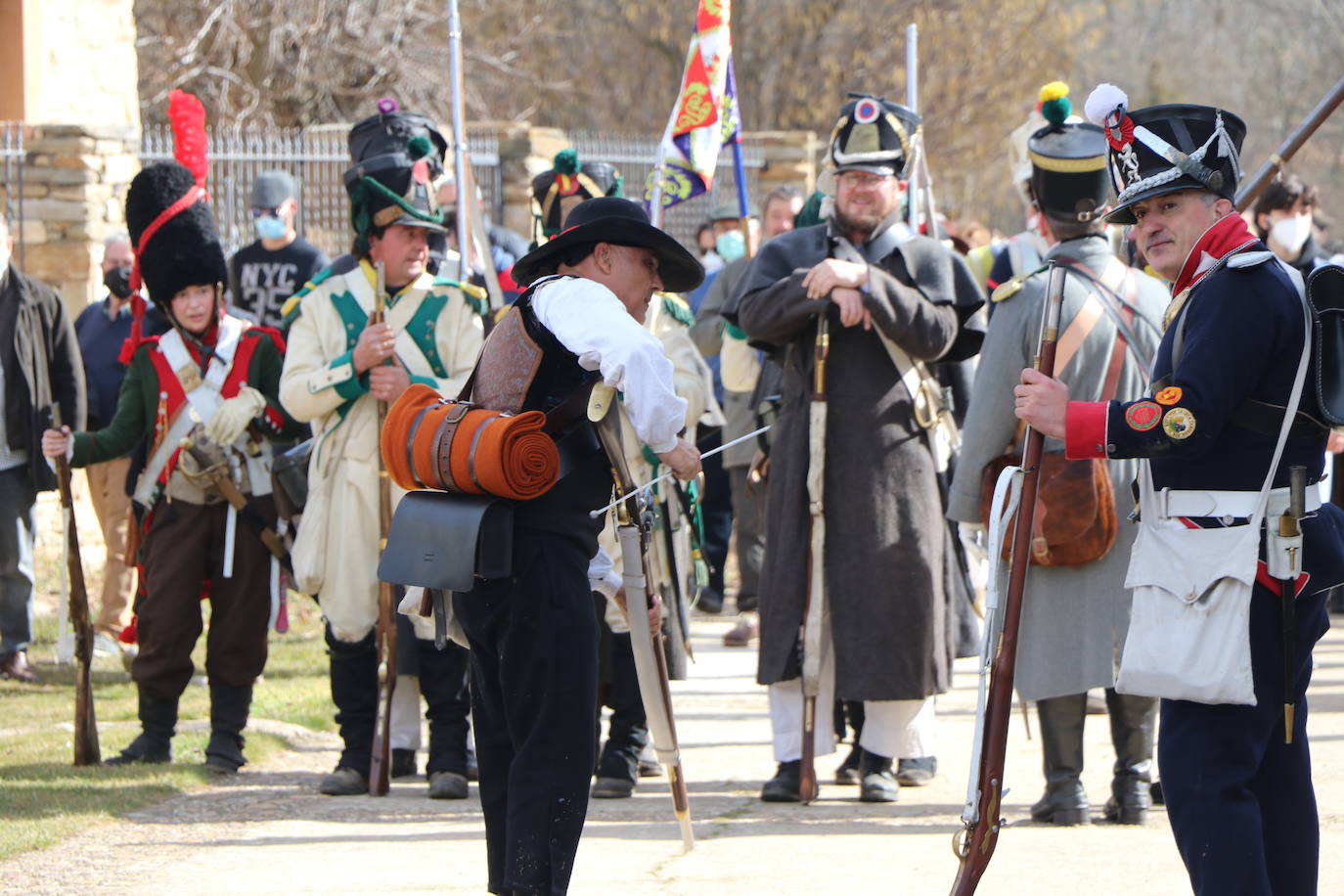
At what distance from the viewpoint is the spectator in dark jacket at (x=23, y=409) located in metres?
8.35

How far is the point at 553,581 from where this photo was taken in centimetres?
439

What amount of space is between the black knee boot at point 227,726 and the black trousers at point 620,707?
136cm

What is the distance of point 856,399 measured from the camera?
625 cm

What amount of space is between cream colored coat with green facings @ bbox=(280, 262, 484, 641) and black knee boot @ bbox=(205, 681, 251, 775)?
0.69 metres

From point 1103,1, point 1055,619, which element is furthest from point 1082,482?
point 1103,1

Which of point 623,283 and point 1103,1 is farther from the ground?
point 1103,1

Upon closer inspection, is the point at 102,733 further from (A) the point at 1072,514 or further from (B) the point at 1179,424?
(B) the point at 1179,424

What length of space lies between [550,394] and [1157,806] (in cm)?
291

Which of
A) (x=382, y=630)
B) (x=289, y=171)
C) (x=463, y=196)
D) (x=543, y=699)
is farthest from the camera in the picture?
(x=289, y=171)

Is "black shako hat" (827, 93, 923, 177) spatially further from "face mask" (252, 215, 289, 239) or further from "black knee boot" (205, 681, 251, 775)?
"face mask" (252, 215, 289, 239)

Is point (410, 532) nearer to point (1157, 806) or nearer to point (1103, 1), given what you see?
point (1157, 806)

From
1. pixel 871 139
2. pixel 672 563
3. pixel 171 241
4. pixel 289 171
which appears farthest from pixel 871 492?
pixel 289 171

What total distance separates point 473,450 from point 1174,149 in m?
1.69

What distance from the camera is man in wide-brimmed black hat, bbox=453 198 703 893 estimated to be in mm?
4305
